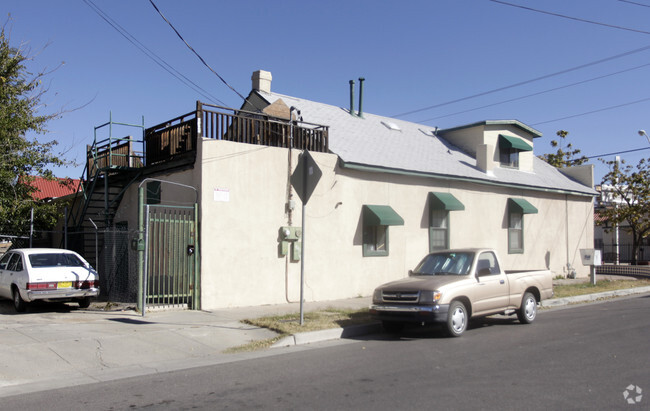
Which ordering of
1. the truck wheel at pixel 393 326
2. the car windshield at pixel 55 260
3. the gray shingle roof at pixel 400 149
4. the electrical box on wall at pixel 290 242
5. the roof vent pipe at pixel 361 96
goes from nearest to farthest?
the truck wheel at pixel 393 326 < the car windshield at pixel 55 260 < the electrical box on wall at pixel 290 242 < the gray shingle roof at pixel 400 149 < the roof vent pipe at pixel 361 96

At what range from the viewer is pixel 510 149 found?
→ 874 inches

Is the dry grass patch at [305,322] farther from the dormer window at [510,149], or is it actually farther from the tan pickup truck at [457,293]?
the dormer window at [510,149]

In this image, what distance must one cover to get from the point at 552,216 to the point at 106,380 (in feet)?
64.4

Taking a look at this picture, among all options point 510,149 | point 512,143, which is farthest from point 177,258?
point 510,149

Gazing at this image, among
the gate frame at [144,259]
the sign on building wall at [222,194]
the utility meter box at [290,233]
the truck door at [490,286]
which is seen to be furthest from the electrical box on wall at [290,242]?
the truck door at [490,286]

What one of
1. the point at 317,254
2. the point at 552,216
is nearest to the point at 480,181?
the point at 552,216

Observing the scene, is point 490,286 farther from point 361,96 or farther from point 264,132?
point 361,96

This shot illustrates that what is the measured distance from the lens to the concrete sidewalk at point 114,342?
7.29 metres

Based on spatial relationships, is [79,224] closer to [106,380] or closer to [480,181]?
[106,380]

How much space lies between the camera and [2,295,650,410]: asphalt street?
18.8ft

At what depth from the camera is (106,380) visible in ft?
22.9

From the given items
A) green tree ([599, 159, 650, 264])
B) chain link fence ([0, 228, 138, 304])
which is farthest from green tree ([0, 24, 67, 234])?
green tree ([599, 159, 650, 264])

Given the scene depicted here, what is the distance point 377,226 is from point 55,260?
844 centimetres

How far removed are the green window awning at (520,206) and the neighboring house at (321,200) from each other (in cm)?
6
